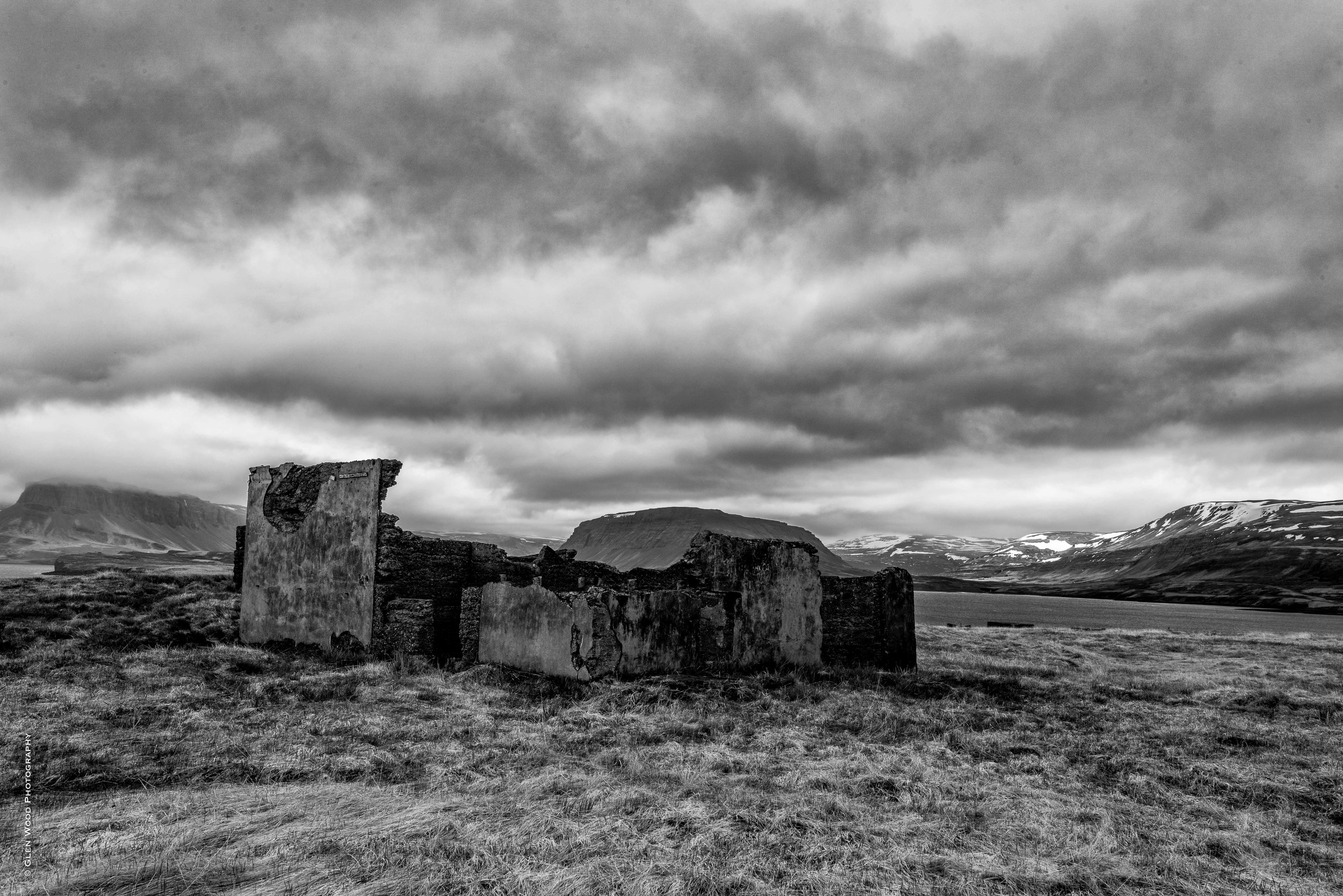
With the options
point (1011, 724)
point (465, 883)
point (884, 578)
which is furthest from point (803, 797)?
point (884, 578)

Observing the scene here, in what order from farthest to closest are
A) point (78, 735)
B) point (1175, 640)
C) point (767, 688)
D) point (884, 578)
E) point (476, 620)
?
point (1175, 640) → point (884, 578) → point (476, 620) → point (767, 688) → point (78, 735)

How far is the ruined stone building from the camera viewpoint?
12.6 meters

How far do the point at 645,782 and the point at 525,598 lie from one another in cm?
662

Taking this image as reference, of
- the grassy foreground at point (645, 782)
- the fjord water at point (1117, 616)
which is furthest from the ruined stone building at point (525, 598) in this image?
the fjord water at point (1117, 616)

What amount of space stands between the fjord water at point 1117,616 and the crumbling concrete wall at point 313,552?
40.8m

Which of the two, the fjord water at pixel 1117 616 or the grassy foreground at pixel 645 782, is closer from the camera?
the grassy foreground at pixel 645 782

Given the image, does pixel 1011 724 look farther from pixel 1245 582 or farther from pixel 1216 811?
pixel 1245 582

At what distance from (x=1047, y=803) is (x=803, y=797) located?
1.94 m

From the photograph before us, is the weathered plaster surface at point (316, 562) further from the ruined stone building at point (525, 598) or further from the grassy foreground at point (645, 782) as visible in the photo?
the grassy foreground at point (645, 782)

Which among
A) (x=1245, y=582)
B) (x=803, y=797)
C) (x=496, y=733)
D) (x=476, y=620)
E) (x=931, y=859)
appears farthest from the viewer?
(x=1245, y=582)

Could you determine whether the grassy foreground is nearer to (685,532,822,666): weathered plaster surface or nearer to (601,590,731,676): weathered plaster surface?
(601,590,731,676): weathered plaster surface

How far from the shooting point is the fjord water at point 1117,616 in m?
64.8

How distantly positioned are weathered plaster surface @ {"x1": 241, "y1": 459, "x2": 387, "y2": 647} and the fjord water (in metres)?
40.8

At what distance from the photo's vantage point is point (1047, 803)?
6.50 m
